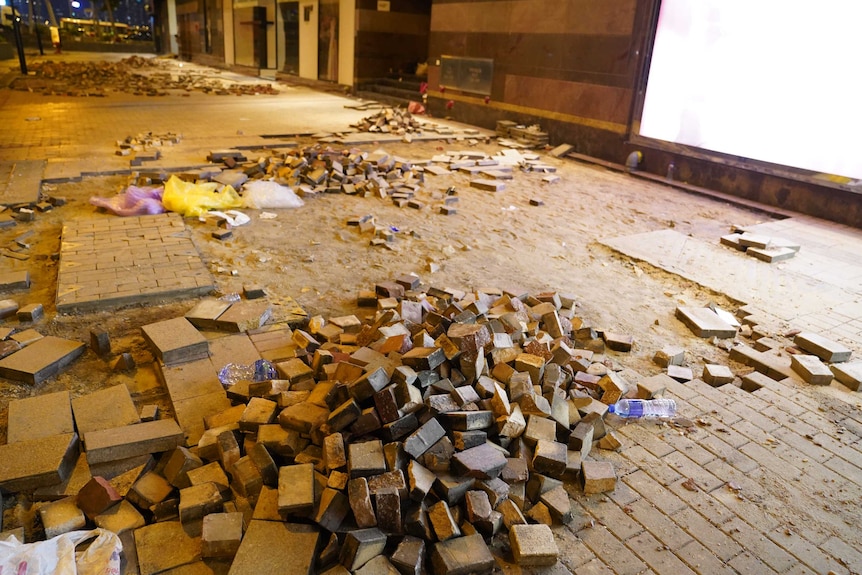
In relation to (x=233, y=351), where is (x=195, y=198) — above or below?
above

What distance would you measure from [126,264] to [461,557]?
12.7ft

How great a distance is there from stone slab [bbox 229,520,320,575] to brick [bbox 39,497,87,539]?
2.38ft

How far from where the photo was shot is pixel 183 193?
6367mm

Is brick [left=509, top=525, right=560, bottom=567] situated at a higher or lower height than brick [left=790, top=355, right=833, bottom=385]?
lower

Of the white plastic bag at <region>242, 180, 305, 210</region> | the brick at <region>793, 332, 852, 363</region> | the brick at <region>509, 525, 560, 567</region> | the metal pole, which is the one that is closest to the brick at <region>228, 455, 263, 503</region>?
the brick at <region>509, 525, 560, 567</region>

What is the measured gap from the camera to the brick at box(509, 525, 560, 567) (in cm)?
230

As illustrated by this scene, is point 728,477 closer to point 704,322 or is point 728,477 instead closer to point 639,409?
point 639,409

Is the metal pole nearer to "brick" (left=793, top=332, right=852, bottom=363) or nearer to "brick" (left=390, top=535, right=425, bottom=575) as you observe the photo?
"brick" (left=390, top=535, right=425, bottom=575)

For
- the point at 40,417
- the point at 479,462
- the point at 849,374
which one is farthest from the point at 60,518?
the point at 849,374

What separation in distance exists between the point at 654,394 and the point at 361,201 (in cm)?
484

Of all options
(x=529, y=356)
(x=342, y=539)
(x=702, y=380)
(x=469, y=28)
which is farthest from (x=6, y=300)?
(x=469, y=28)

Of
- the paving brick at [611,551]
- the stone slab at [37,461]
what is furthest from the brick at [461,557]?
the stone slab at [37,461]

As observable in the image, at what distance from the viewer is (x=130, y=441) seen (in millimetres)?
2705

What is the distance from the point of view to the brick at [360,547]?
223cm
